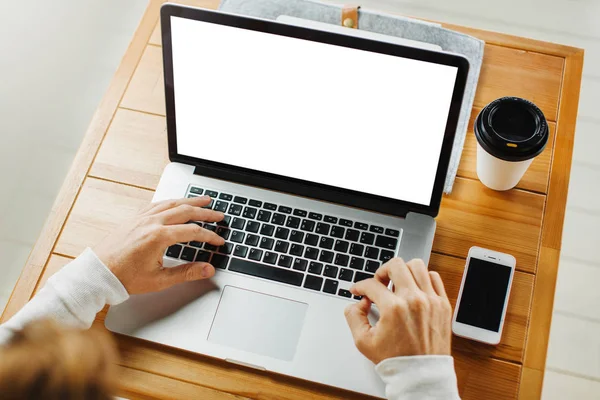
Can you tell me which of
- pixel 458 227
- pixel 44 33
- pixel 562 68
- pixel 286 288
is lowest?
pixel 286 288

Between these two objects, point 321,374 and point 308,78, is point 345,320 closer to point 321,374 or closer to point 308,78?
point 321,374

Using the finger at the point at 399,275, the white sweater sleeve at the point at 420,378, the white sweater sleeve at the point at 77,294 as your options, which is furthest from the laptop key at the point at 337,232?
the white sweater sleeve at the point at 77,294

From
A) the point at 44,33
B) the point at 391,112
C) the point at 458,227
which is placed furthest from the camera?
the point at 44,33

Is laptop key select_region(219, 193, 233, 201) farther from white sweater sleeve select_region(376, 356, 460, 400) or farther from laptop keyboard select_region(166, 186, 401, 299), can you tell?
white sweater sleeve select_region(376, 356, 460, 400)

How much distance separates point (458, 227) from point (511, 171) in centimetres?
12

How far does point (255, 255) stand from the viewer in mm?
906

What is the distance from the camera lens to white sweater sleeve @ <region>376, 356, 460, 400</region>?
0.76 m

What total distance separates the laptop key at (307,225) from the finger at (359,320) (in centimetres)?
14

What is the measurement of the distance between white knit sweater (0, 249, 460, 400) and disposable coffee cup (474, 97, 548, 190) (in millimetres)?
297

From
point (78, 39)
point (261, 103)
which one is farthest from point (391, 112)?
point (78, 39)

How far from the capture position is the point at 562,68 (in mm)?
1047

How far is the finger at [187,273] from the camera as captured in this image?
34.4 inches

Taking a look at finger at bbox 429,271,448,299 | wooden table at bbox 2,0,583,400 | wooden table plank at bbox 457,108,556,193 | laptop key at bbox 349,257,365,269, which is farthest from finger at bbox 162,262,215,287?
wooden table plank at bbox 457,108,556,193

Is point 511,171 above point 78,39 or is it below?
below
